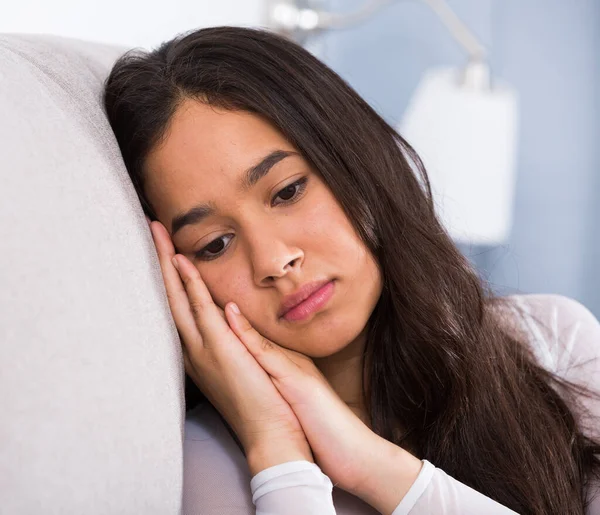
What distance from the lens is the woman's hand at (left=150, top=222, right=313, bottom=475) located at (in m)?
0.92

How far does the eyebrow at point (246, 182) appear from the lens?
98 cm

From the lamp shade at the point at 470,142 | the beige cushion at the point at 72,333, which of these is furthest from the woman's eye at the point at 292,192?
the lamp shade at the point at 470,142

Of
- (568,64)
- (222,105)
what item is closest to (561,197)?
(568,64)

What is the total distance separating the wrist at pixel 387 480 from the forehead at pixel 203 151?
0.40m

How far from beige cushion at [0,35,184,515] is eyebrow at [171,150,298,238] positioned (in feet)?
0.60

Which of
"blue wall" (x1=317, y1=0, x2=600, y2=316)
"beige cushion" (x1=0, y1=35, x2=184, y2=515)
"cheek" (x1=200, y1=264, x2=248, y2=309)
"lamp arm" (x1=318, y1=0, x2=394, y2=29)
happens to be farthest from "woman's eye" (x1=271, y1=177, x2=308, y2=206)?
"blue wall" (x1=317, y1=0, x2=600, y2=316)

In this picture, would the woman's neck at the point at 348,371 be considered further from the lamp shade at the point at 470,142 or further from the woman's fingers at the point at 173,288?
the lamp shade at the point at 470,142

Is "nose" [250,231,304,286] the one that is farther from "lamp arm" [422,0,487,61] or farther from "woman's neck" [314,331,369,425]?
"lamp arm" [422,0,487,61]

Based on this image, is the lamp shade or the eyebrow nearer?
the eyebrow

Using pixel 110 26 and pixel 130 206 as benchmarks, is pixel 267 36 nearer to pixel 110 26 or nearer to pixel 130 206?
→ pixel 130 206

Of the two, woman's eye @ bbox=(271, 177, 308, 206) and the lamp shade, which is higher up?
woman's eye @ bbox=(271, 177, 308, 206)

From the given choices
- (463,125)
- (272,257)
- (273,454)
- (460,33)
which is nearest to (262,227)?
(272,257)

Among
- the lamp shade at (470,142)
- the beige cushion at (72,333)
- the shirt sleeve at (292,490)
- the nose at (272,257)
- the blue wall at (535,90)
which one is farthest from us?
the blue wall at (535,90)

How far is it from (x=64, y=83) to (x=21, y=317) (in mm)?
356
